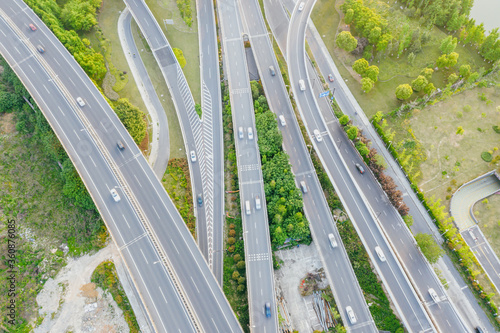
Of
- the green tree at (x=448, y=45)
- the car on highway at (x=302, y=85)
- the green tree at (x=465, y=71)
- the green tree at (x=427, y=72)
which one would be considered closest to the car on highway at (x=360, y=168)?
the car on highway at (x=302, y=85)

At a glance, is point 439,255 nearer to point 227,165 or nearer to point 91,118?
point 227,165

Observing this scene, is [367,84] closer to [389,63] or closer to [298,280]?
[389,63]

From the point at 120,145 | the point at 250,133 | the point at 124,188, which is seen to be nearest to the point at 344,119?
the point at 250,133

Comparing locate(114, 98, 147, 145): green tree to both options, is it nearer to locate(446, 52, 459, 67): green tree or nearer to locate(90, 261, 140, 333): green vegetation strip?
locate(90, 261, 140, 333): green vegetation strip

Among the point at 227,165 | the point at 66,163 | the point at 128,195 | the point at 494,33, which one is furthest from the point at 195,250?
the point at 494,33

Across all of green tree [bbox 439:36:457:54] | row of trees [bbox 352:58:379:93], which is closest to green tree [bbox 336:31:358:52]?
row of trees [bbox 352:58:379:93]

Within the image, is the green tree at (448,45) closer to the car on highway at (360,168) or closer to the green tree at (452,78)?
the green tree at (452,78)
